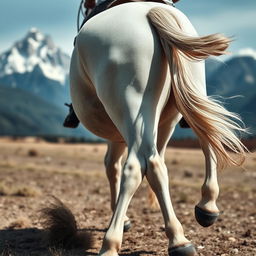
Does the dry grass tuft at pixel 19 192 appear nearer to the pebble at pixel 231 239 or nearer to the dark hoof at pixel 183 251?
the pebble at pixel 231 239

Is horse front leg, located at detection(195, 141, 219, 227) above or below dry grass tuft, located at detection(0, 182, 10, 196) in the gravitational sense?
above

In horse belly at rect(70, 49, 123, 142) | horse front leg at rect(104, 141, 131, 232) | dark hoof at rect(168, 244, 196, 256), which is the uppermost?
horse belly at rect(70, 49, 123, 142)

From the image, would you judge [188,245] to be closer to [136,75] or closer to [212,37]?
[136,75]

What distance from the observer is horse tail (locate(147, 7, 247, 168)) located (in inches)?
131

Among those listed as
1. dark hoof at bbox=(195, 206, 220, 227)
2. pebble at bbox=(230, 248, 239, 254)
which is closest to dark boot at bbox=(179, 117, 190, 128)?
dark hoof at bbox=(195, 206, 220, 227)

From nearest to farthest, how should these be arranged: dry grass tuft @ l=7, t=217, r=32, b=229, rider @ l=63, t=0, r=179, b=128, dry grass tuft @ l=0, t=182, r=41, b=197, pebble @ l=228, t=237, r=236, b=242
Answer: rider @ l=63, t=0, r=179, b=128
pebble @ l=228, t=237, r=236, b=242
dry grass tuft @ l=7, t=217, r=32, b=229
dry grass tuft @ l=0, t=182, r=41, b=197

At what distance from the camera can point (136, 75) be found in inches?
129

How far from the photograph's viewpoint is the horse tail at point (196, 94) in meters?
3.34

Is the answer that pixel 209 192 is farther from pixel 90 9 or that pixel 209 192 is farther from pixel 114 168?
pixel 90 9

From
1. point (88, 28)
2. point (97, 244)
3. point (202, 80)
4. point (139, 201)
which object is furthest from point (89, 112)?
point (139, 201)

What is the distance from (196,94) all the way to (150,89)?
39 centimetres

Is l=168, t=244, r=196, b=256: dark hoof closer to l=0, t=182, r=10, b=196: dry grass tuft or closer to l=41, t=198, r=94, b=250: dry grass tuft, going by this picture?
l=41, t=198, r=94, b=250: dry grass tuft

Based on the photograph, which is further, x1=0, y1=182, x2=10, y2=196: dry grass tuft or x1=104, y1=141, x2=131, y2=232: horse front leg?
x1=0, y1=182, x2=10, y2=196: dry grass tuft

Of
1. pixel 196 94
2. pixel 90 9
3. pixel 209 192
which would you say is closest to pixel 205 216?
pixel 209 192
